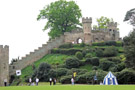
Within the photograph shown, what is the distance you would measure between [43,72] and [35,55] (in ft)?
39.0

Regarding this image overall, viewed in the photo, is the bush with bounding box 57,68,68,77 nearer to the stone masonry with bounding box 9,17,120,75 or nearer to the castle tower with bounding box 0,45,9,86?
the castle tower with bounding box 0,45,9,86

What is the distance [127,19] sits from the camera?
5400 cm

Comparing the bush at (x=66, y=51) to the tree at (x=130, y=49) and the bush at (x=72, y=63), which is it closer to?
the bush at (x=72, y=63)

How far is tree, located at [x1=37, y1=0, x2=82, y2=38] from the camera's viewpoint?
249ft

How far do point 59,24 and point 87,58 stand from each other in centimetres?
1920

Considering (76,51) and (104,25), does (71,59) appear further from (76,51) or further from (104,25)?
(104,25)

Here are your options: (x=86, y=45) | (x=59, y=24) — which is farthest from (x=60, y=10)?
(x=86, y=45)

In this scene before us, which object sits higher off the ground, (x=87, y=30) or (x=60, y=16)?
(x=60, y=16)

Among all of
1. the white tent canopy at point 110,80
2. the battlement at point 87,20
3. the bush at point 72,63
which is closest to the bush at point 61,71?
A: the bush at point 72,63

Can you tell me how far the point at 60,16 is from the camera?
7556 cm

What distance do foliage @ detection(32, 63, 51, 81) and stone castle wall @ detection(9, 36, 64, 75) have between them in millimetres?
7803

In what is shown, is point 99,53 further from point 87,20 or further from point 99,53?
point 87,20

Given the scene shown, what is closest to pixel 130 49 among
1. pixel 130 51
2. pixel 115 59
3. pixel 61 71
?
pixel 130 51

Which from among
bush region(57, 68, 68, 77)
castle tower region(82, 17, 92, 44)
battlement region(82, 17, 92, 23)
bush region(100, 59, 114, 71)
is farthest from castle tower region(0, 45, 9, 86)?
battlement region(82, 17, 92, 23)
